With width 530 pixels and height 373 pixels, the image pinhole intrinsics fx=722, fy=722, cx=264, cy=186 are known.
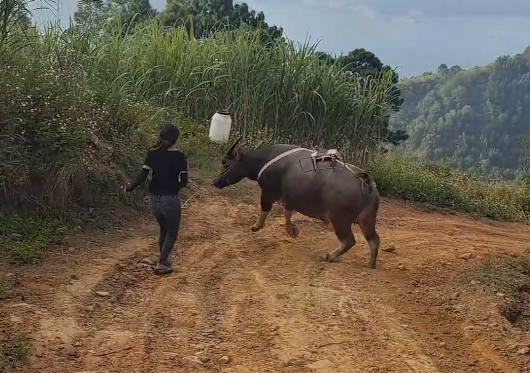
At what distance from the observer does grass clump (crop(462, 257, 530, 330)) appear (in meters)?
5.99

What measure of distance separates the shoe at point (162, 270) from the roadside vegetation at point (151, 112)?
3.58 ft

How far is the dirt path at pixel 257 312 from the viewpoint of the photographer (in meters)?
4.57

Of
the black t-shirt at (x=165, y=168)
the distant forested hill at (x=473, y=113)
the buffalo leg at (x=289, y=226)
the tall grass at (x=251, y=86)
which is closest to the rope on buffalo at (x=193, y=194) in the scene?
the buffalo leg at (x=289, y=226)

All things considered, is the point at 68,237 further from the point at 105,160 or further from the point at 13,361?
the point at 13,361

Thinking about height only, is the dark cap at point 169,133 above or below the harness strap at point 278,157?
above

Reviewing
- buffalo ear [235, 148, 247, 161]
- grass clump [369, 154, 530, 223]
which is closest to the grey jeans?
buffalo ear [235, 148, 247, 161]

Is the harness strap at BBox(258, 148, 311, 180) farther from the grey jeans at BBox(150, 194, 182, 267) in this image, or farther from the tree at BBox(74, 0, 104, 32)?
the tree at BBox(74, 0, 104, 32)

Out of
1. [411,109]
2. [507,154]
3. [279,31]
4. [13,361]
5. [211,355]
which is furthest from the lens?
[411,109]

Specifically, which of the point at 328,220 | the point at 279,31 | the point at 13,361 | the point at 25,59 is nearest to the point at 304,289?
the point at 328,220

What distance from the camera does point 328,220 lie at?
714cm

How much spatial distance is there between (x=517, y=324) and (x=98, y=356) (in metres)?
3.38

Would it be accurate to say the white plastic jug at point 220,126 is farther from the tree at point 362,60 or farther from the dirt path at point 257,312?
the tree at point 362,60

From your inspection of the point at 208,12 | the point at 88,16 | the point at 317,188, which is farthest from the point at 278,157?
the point at 208,12

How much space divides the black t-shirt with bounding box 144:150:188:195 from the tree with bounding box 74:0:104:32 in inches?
196
